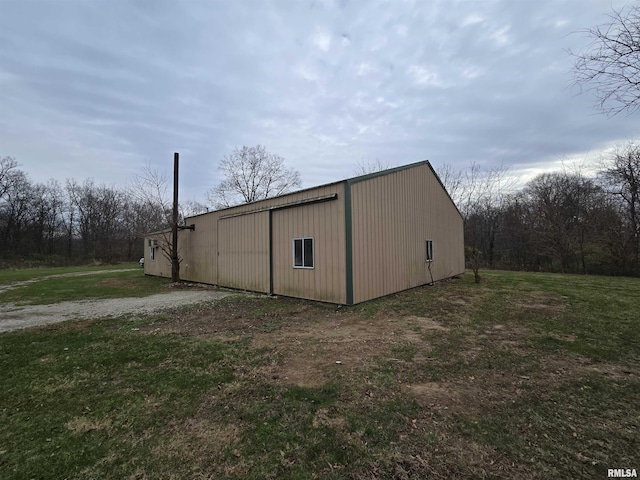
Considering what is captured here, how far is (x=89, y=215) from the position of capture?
3603 centimetres

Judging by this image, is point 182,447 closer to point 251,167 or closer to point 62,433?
point 62,433

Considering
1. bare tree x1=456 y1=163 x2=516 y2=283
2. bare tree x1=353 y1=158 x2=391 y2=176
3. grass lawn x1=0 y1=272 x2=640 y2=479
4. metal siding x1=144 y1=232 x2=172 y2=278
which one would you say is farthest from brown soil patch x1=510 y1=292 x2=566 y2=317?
bare tree x1=353 y1=158 x2=391 y2=176

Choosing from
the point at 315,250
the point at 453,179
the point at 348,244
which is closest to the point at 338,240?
the point at 348,244

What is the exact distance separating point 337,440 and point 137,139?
18803 millimetres

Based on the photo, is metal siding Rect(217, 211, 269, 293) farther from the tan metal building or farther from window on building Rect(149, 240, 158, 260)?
A: window on building Rect(149, 240, 158, 260)

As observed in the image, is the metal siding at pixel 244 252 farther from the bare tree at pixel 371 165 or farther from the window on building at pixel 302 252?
the bare tree at pixel 371 165

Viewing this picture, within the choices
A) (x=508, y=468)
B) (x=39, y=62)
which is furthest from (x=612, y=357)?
(x=39, y=62)

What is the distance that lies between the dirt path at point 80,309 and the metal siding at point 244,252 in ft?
5.71

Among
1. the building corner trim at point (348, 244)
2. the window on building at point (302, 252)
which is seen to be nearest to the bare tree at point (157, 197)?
the window on building at point (302, 252)

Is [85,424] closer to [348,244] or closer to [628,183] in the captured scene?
[348,244]

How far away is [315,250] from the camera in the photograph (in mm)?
8719

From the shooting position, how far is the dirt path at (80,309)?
7105mm

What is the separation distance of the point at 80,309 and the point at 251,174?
2606 cm

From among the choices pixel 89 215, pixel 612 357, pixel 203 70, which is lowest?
pixel 612 357
